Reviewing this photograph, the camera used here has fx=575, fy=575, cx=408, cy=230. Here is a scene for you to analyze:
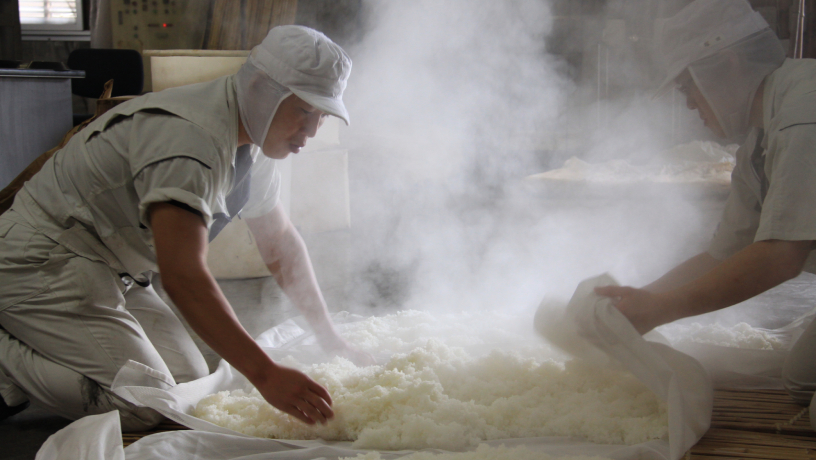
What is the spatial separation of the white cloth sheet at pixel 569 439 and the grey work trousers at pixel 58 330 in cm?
7

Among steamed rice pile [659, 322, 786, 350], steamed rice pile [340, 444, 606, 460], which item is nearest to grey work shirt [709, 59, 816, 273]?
steamed rice pile [659, 322, 786, 350]

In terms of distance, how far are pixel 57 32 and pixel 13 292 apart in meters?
5.67

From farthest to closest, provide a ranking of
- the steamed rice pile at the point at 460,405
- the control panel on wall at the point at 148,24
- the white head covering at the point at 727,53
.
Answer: the control panel on wall at the point at 148,24
the white head covering at the point at 727,53
the steamed rice pile at the point at 460,405

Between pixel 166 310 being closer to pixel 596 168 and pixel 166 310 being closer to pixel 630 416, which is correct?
pixel 630 416

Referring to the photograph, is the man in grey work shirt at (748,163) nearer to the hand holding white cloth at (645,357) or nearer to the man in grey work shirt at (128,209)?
the hand holding white cloth at (645,357)

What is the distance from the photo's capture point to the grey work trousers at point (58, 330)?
4.32 feet

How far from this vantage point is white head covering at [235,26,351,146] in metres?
1.19

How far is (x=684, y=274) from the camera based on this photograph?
1.64 m

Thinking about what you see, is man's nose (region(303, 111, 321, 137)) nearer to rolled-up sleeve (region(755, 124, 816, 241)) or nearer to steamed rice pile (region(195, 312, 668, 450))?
steamed rice pile (region(195, 312, 668, 450))

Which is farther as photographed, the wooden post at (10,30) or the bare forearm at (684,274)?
the wooden post at (10,30)

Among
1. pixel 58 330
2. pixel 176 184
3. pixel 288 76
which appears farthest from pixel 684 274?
pixel 58 330

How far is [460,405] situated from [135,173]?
0.83 m

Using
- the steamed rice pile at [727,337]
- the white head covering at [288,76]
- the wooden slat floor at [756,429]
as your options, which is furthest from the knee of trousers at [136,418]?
the steamed rice pile at [727,337]

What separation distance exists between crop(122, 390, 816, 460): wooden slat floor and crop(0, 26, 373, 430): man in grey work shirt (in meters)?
0.24
